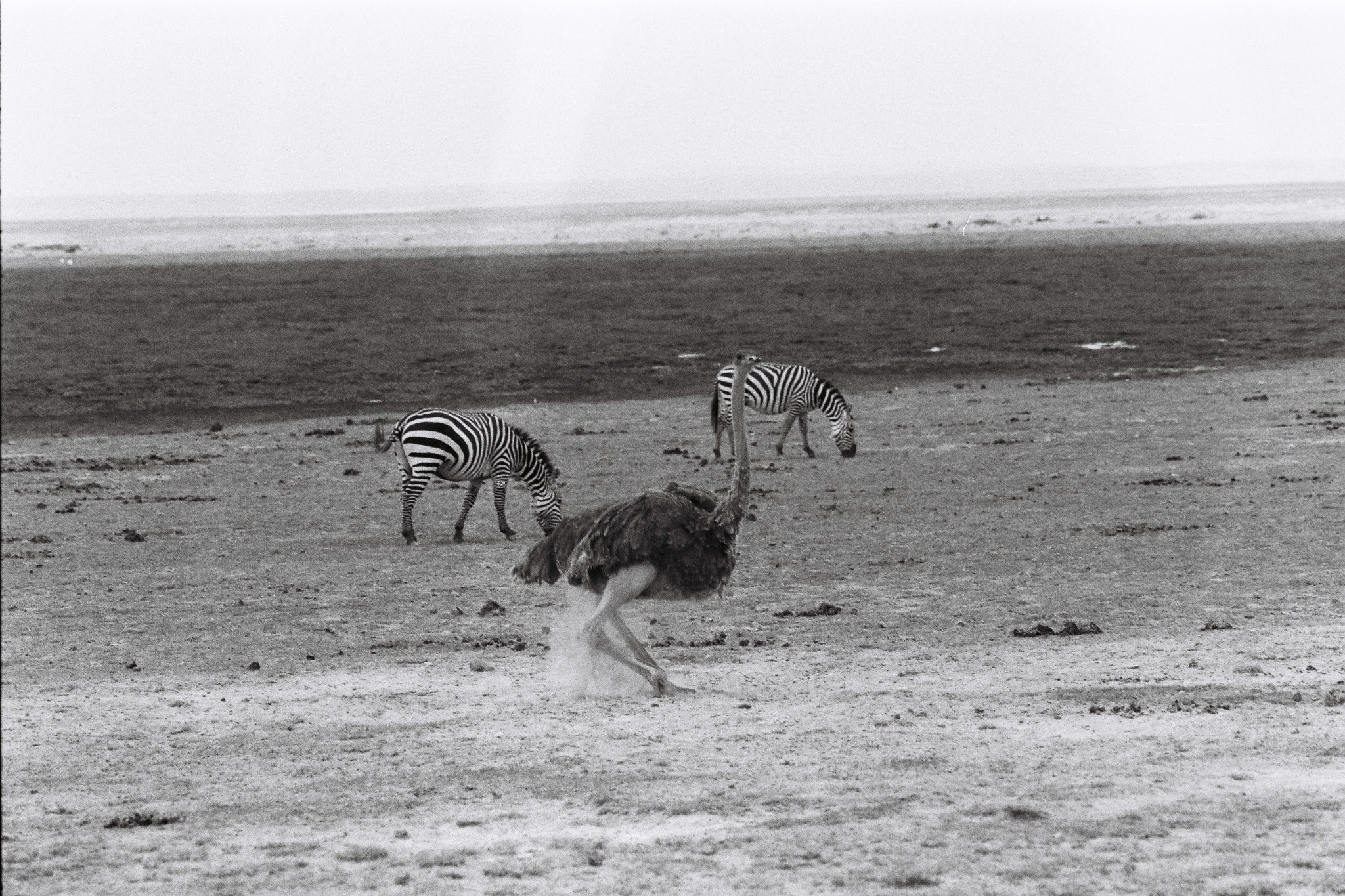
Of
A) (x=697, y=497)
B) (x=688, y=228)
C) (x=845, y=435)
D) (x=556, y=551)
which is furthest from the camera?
(x=688, y=228)

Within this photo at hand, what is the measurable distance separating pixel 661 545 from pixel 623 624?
1.40 ft

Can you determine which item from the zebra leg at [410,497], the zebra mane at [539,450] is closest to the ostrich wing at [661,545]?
the zebra leg at [410,497]

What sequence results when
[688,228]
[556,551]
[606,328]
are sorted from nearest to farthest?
[556,551] → [606,328] → [688,228]

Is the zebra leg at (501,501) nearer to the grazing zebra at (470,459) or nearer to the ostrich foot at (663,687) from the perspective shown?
the grazing zebra at (470,459)

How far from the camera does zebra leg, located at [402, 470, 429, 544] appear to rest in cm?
1311

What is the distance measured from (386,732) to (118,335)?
26.1 metres

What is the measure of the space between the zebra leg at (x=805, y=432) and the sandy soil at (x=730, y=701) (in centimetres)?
243

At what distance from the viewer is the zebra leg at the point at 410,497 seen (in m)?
13.1

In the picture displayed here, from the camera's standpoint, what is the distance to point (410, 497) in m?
13.1

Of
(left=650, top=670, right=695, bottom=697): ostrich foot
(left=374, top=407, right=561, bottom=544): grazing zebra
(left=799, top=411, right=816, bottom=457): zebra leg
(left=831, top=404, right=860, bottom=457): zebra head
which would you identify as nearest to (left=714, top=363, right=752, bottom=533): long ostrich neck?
(left=650, top=670, right=695, bottom=697): ostrich foot

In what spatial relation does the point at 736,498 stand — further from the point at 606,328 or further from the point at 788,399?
the point at 606,328

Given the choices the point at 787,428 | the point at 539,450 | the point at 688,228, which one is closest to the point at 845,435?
the point at 787,428

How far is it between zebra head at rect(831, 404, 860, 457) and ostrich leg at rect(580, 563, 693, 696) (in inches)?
382

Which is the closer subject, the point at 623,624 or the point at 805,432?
the point at 623,624
